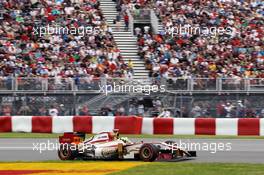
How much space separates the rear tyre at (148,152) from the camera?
11867 millimetres

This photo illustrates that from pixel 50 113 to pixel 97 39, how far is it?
5.59m

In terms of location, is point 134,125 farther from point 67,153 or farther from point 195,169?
point 195,169

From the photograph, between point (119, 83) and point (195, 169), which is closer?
point (195, 169)

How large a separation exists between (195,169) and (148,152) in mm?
1548

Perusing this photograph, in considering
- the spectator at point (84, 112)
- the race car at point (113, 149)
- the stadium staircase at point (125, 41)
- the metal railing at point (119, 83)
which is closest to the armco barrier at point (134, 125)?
the spectator at point (84, 112)

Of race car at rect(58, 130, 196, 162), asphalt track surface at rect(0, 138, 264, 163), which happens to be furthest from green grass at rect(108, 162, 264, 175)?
asphalt track surface at rect(0, 138, 264, 163)

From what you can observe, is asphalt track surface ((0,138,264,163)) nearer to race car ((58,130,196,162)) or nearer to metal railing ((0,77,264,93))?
race car ((58,130,196,162))

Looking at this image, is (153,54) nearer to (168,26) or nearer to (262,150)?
(168,26)

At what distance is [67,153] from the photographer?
12.6 meters

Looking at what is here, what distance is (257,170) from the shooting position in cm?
1048

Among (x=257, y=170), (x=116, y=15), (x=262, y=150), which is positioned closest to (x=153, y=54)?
(x=116, y=15)

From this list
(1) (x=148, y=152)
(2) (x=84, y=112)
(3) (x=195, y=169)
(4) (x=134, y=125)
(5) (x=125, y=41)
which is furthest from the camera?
(5) (x=125, y=41)

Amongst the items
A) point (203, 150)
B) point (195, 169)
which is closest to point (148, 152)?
point (195, 169)

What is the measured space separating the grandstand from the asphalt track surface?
415cm
